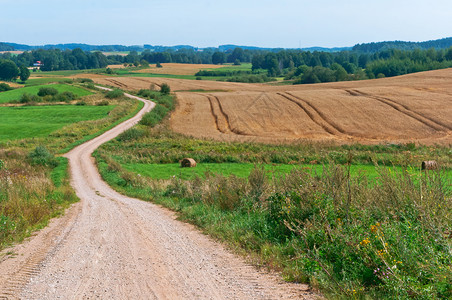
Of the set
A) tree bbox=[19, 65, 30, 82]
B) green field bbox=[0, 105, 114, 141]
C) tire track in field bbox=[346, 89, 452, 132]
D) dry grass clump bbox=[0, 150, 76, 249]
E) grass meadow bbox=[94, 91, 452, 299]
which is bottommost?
green field bbox=[0, 105, 114, 141]

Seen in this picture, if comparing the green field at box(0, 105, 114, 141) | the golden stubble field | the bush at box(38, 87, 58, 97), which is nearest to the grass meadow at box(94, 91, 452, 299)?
the golden stubble field

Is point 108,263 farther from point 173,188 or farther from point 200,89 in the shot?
point 200,89

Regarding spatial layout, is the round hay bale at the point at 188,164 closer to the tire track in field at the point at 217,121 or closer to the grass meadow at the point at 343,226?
the grass meadow at the point at 343,226

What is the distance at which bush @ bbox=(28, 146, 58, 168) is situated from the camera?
3073cm

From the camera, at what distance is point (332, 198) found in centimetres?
909

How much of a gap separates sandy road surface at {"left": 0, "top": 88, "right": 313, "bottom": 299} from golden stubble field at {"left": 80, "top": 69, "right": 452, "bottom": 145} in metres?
32.0

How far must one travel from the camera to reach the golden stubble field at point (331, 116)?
143 ft

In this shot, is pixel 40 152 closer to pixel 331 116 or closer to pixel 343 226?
pixel 343 226

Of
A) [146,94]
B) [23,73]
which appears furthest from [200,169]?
[23,73]

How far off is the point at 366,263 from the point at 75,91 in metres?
92.8

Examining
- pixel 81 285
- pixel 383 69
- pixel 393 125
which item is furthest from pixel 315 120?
pixel 383 69

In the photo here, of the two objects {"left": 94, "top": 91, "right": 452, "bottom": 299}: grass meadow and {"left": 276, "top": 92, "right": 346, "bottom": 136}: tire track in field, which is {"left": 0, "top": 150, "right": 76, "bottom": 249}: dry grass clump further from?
{"left": 276, "top": 92, "right": 346, "bottom": 136}: tire track in field

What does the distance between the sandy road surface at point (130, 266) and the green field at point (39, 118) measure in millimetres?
39729

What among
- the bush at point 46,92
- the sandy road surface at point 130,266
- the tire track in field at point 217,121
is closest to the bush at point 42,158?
the sandy road surface at point 130,266
